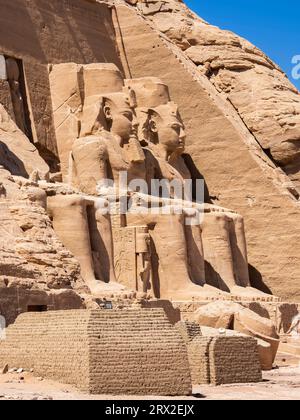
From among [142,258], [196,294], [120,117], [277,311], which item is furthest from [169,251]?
[120,117]

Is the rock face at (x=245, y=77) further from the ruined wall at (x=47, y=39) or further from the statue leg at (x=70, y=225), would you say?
the statue leg at (x=70, y=225)

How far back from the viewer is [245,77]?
2895 cm

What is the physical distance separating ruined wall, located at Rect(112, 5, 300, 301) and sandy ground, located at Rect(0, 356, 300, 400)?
10106 millimetres

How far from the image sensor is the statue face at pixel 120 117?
2397cm

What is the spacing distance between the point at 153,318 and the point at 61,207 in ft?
A: 23.5

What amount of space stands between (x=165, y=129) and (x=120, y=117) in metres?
A: 1.82

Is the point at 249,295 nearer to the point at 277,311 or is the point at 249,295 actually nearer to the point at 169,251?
the point at 277,311

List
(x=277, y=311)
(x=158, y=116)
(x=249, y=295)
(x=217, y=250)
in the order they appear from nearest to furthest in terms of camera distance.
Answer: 1. (x=277, y=311)
2. (x=249, y=295)
3. (x=217, y=250)
4. (x=158, y=116)

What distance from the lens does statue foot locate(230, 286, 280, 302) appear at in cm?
2228

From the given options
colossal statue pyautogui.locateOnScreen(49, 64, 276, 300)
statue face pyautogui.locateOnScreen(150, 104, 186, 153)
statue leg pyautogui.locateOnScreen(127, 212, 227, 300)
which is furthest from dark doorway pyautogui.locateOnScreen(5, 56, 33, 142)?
statue leg pyautogui.locateOnScreen(127, 212, 227, 300)

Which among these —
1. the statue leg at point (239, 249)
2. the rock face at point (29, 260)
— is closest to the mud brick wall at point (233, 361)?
the rock face at point (29, 260)

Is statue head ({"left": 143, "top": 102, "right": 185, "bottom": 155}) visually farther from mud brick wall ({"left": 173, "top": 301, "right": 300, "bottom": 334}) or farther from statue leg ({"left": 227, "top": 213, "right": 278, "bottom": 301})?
mud brick wall ({"left": 173, "top": 301, "right": 300, "bottom": 334})

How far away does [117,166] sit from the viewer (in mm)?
22969

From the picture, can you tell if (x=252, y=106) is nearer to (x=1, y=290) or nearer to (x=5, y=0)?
(x=5, y=0)
